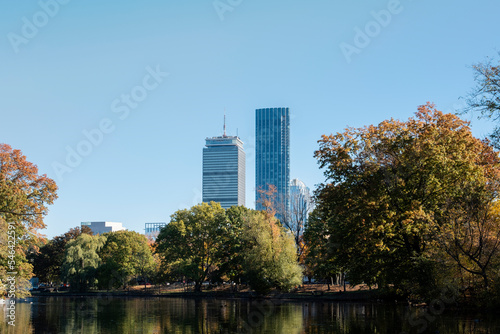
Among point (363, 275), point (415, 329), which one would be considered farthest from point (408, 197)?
point (415, 329)

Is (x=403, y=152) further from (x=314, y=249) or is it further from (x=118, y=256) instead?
(x=118, y=256)

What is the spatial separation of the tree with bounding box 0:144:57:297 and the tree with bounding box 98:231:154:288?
185 ft

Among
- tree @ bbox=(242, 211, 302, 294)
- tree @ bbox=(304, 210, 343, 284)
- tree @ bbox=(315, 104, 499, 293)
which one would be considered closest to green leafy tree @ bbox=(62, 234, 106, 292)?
tree @ bbox=(242, 211, 302, 294)

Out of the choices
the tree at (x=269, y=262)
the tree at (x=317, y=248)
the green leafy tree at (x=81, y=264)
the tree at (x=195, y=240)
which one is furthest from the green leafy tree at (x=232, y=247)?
the green leafy tree at (x=81, y=264)

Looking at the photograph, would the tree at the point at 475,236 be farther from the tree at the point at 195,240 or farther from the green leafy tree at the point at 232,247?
the tree at the point at 195,240

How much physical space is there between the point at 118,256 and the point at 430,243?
74.8 metres

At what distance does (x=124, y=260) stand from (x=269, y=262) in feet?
132

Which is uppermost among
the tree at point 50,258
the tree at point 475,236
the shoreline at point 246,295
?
the tree at point 475,236

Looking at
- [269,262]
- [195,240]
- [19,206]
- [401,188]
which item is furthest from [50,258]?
[401,188]

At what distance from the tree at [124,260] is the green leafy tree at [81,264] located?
1959 mm

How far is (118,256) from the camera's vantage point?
9719 centimetres

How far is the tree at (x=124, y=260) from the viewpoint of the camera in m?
95.2

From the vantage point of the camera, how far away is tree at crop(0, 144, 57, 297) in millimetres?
37491

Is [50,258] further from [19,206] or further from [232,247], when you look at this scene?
[19,206]
